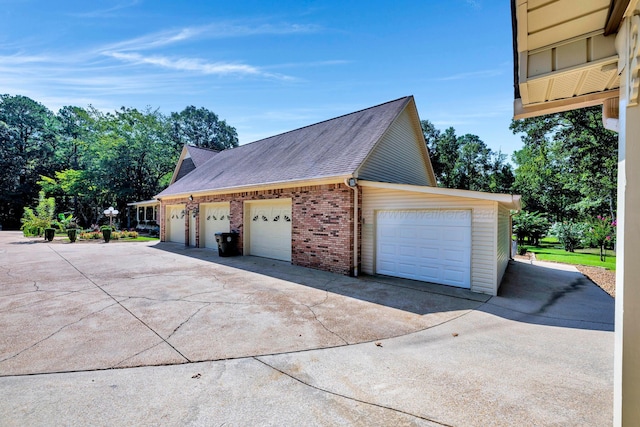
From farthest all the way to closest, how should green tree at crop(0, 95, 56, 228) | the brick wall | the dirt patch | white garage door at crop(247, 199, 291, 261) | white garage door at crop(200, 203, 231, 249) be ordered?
green tree at crop(0, 95, 56, 228), white garage door at crop(200, 203, 231, 249), white garage door at crop(247, 199, 291, 261), the brick wall, the dirt patch

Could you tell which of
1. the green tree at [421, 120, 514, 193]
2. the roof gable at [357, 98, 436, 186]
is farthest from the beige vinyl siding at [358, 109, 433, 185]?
the green tree at [421, 120, 514, 193]

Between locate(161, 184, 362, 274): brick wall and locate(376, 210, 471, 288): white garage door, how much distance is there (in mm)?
1020

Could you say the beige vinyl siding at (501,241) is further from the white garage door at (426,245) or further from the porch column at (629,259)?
the porch column at (629,259)

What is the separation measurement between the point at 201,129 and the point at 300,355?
1922 inches

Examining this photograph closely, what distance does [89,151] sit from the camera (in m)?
28.0

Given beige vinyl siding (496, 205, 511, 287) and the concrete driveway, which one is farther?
beige vinyl siding (496, 205, 511, 287)

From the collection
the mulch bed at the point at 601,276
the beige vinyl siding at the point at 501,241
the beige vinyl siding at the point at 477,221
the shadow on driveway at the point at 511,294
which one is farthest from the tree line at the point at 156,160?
the beige vinyl siding at the point at 477,221

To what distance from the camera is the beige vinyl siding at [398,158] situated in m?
9.73

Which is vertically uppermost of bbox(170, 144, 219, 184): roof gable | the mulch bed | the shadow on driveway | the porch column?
bbox(170, 144, 219, 184): roof gable

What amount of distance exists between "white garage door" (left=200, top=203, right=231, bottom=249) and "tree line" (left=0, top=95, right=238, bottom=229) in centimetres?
1746

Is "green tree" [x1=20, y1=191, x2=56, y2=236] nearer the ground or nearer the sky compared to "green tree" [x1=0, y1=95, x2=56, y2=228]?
nearer the ground

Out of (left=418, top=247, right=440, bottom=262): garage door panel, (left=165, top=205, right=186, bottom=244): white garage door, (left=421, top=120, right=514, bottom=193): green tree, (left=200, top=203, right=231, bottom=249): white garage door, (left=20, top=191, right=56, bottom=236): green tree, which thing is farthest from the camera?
(left=421, top=120, right=514, bottom=193): green tree

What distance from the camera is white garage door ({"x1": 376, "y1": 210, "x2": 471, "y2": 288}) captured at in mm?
7184

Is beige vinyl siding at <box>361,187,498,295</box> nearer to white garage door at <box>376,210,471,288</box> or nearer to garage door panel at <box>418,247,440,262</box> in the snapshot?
white garage door at <box>376,210,471,288</box>
